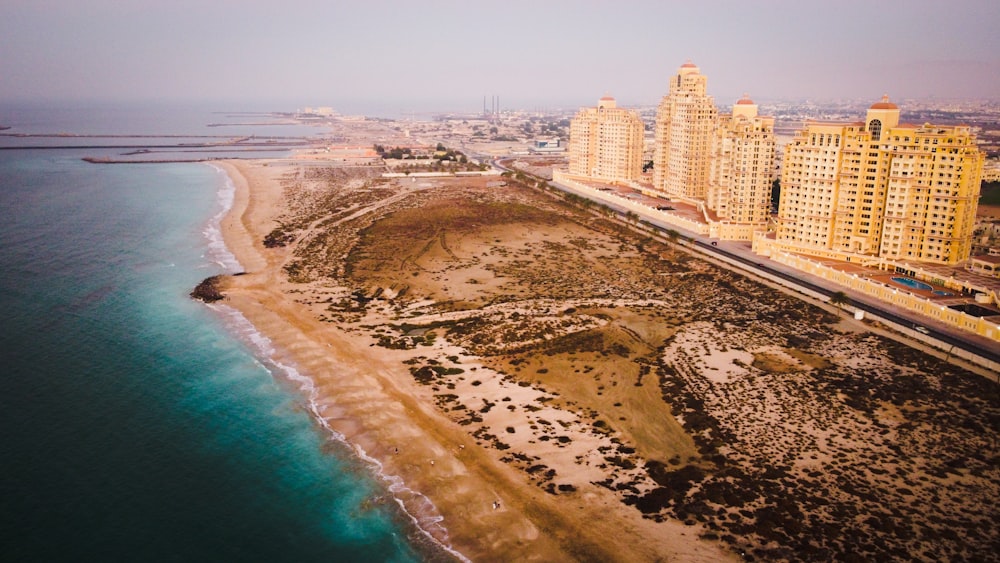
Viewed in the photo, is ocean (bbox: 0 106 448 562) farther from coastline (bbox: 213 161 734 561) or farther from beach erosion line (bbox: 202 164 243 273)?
beach erosion line (bbox: 202 164 243 273)

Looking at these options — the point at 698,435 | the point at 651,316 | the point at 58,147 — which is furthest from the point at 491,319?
the point at 58,147

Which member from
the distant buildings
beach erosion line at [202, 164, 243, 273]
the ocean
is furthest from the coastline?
the distant buildings

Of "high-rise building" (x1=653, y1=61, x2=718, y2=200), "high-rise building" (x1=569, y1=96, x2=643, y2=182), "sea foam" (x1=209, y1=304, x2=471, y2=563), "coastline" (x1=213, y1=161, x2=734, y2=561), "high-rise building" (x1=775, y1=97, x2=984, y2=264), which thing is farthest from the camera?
"high-rise building" (x1=569, y1=96, x2=643, y2=182)

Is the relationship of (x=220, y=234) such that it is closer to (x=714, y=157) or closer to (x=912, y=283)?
(x=714, y=157)

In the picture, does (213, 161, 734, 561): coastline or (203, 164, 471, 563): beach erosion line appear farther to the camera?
(203, 164, 471, 563): beach erosion line

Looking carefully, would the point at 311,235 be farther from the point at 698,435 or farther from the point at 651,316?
the point at 698,435

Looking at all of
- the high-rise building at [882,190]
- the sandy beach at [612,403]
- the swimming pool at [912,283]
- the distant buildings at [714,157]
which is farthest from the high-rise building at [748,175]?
the swimming pool at [912,283]

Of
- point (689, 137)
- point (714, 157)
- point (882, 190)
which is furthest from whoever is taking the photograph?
point (689, 137)

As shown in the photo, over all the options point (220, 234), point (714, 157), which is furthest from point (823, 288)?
point (220, 234)
